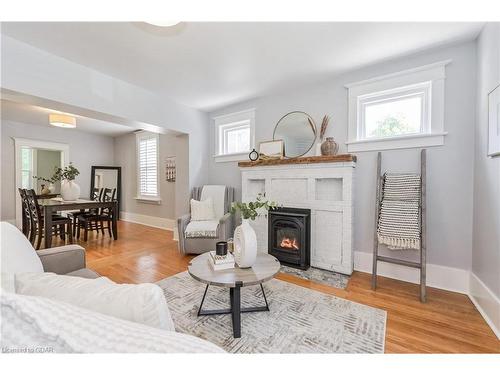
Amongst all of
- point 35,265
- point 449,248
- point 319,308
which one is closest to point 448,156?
point 449,248

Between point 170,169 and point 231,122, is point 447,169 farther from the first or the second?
point 170,169

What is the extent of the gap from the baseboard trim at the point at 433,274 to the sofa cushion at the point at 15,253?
309cm

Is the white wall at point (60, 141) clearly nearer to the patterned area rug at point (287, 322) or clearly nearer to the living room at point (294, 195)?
the living room at point (294, 195)

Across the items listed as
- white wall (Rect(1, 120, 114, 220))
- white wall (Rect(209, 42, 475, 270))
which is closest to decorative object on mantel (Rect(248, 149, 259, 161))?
white wall (Rect(209, 42, 475, 270))

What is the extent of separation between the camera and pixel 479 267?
6.74 ft

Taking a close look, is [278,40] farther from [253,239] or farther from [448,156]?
[448,156]

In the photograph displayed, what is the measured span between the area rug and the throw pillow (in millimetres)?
1417

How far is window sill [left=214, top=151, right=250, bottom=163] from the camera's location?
3.91 meters

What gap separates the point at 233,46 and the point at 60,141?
18.3 feet

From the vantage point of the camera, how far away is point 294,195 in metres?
3.11

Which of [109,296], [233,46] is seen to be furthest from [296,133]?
[109,296]

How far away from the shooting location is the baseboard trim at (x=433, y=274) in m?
2.29

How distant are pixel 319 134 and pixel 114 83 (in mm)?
2855

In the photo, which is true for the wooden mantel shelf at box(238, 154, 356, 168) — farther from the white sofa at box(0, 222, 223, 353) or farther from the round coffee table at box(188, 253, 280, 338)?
the white sofa at box(0, 222, 223, 353)
